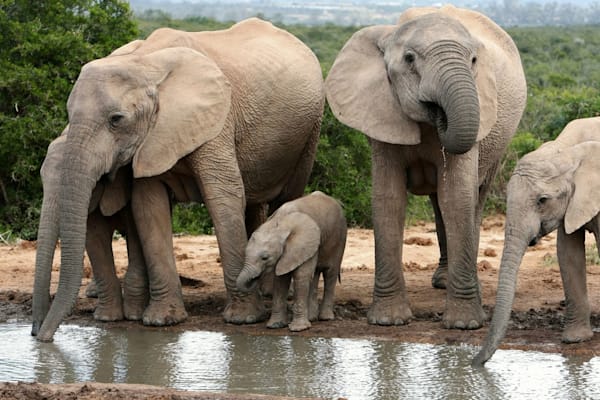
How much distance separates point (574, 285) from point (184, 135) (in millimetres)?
2469

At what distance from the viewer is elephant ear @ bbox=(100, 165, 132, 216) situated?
8328mm

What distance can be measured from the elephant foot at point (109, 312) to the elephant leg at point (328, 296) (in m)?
1.29

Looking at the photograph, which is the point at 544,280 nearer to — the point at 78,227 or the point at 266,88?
the point at 266,88

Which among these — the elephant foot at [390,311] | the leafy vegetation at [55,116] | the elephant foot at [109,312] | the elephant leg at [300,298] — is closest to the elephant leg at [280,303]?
the elephant leg at [300,298]

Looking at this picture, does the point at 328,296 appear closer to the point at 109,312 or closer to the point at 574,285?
the point at 109,312

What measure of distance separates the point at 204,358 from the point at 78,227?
1.02 m

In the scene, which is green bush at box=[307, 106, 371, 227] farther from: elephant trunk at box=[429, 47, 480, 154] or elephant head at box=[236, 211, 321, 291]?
elephant trunk at box=[429, 47, 480, 154]

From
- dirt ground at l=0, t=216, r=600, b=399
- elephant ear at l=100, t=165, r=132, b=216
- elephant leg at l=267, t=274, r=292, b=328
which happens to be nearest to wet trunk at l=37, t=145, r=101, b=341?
elephant ear at l=100, t=165, r=132, b=216

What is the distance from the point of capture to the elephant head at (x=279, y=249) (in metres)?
8.09

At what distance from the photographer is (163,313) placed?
27.6 feet

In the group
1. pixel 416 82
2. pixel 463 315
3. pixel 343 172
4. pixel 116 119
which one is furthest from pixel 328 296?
pixel 343 172

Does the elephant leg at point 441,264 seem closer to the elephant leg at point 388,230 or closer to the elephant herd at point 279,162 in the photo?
the elephant herd at point 279,162

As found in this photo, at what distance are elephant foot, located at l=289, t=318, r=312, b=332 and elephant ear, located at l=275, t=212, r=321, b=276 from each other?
11.9 inches

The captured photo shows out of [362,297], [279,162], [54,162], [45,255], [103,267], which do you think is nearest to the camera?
[45,255]
